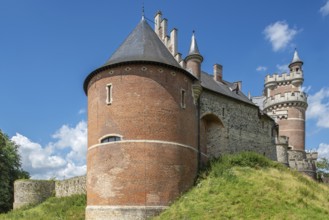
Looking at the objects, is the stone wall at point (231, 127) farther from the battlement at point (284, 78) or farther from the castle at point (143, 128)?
the battlement at point (284, 78)

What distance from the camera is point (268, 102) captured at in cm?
4244

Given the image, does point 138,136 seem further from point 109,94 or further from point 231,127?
point 231,127

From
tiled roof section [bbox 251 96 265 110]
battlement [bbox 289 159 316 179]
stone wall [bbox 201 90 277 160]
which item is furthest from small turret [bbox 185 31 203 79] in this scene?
tiled roof section [bbox 251 96 265 110]

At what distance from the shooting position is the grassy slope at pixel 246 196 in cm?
1786

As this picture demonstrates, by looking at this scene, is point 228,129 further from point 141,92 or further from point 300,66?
point 300,66

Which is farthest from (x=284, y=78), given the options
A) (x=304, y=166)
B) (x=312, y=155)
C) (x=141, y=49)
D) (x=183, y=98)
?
(x=141, y=49)

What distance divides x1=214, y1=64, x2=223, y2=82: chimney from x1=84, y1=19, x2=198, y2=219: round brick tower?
10.4m

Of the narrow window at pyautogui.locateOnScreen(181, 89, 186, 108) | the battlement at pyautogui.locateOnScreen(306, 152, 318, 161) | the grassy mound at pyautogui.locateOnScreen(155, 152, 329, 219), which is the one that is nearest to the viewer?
the grassy mound at pyautogui.locateOnScreen(155, 152, 329, 219)

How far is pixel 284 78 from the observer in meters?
43.9

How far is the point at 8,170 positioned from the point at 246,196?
30326 mm

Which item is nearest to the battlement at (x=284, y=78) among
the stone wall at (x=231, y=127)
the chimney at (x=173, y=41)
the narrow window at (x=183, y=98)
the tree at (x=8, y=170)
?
the stone wall at (x=231, y=127)

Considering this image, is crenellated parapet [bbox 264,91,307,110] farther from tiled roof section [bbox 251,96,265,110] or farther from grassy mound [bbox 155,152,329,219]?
grassy mound [bbox 155,152,329,219]

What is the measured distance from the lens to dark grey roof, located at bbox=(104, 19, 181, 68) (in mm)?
22194

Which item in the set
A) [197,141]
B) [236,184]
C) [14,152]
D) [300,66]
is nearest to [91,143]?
[197,141]
